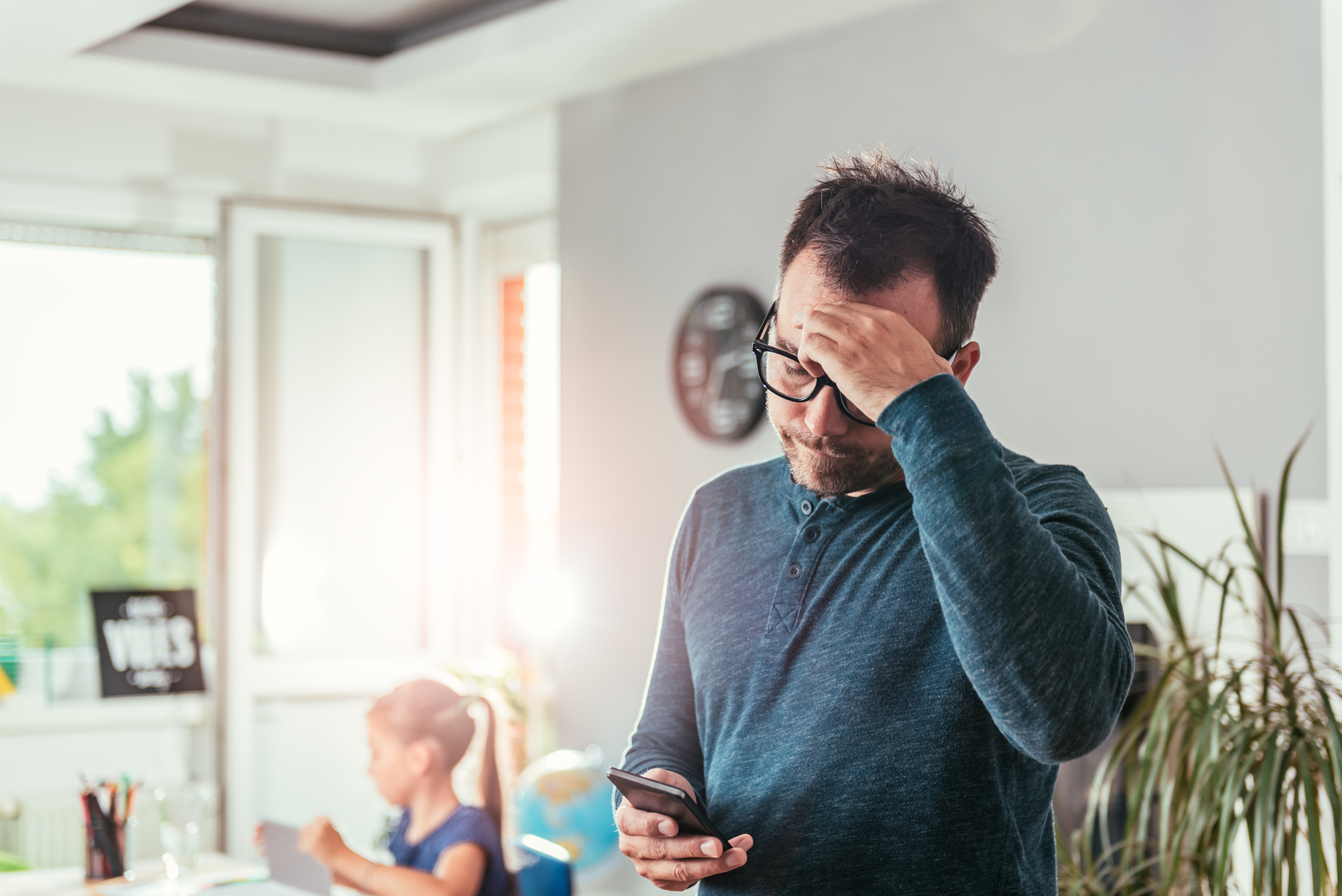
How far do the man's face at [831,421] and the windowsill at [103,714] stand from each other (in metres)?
3.70

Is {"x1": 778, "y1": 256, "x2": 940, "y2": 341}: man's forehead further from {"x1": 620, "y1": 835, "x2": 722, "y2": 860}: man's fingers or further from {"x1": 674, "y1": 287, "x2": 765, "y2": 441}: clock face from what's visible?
{"x1": 674, "y1": 287, "x2": 765, "y2": 441}: clock face

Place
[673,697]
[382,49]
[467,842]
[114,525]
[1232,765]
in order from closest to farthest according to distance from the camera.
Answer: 1. [673,697]
2. [1232,765]
3. [467,842]
4. [382,49]
5. [114,525]

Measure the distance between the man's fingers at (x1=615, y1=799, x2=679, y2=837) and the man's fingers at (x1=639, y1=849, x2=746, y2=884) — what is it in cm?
3

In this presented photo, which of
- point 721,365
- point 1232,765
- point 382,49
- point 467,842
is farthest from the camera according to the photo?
point 382,49

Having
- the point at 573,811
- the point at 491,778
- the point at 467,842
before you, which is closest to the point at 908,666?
the point at 467,842

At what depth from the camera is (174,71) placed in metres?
4.04

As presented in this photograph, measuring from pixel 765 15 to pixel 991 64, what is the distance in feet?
2.12

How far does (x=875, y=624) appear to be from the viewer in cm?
111

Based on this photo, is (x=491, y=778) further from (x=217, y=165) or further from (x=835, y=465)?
(x=217, y=165)

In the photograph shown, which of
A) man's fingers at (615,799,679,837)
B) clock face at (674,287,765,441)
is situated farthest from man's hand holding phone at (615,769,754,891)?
clock face at (674,287,765,441)

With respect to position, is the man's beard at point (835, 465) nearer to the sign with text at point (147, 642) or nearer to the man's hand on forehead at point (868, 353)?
the man's hand on forehead at point (868, 353)

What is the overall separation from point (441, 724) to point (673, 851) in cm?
147

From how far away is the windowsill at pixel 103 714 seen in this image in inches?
165

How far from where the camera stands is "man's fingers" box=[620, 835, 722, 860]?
43.9 inches
